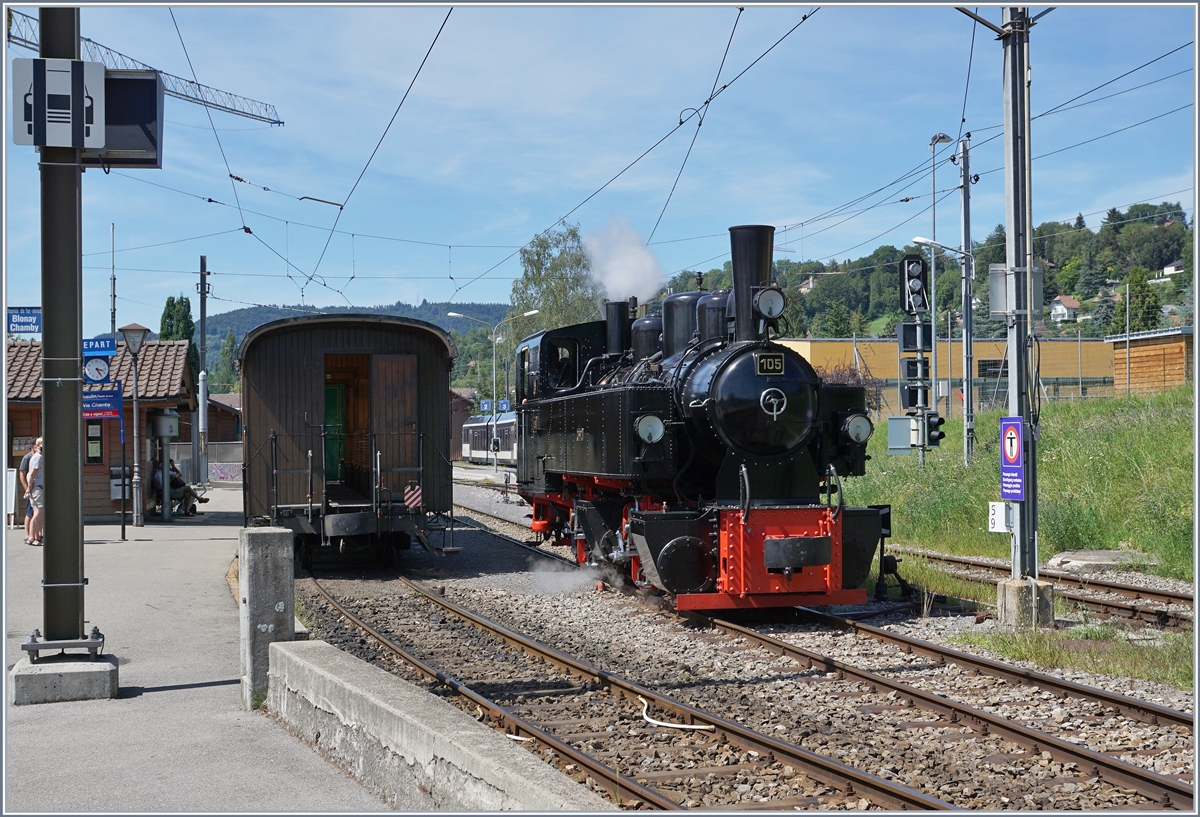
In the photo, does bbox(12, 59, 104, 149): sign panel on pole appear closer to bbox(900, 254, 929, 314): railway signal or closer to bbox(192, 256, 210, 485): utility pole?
bbox(900, 254, 929, 314): railway signal

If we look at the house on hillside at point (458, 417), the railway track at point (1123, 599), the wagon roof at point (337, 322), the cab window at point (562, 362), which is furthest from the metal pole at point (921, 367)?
the house on hillside at point (458, 417)

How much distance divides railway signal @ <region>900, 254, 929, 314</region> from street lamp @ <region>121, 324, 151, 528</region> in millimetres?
12902

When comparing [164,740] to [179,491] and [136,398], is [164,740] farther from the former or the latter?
[179,491]

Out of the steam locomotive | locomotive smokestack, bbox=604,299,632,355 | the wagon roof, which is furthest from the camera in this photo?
locomotive smokestack, bbox=604,299,632,355

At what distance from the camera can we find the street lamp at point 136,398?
18234 mm

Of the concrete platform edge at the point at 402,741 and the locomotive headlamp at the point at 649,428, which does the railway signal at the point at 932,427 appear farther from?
the concrete platform edge at the point at 402,741

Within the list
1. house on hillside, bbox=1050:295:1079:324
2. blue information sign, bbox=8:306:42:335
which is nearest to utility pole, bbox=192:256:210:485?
blue information sign, bbox=8:306:42:335

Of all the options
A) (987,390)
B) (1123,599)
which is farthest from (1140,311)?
(1123,599)

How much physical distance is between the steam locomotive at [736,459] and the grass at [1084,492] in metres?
5.00

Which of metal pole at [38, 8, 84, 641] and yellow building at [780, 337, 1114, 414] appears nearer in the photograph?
metal pole at [38, 8, 84, 641]

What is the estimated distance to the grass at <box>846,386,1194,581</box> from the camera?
1402cm

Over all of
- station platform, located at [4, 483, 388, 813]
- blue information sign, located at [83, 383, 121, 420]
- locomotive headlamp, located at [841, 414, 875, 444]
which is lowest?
station platform, located at [4, 483, 388, 813]

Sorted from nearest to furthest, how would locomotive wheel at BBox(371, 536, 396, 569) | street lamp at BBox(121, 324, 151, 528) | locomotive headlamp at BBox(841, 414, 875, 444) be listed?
1. locomotive headlamp at BBox(841, 414, 875, 444)
2. locomotive wheel at BBox(371, 536, 396, 569)
3. street lamp at BBox(121, 324, 151, 528)

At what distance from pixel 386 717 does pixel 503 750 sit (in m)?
0.90
